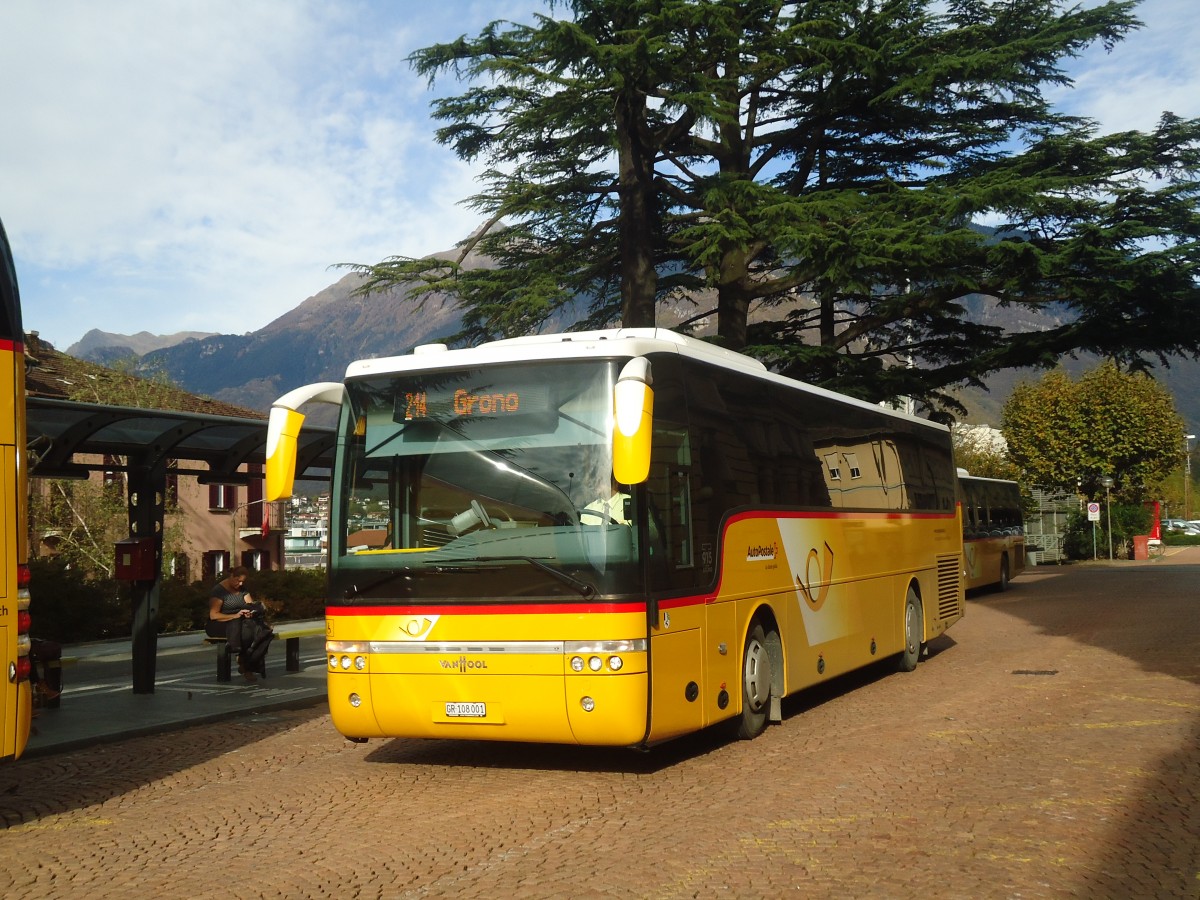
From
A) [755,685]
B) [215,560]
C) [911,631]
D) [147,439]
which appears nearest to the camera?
[755,685]

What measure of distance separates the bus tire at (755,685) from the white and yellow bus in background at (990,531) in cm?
1922

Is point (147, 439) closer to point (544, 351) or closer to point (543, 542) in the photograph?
point (544, 351)

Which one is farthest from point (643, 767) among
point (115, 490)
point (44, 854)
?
point (115, 490)

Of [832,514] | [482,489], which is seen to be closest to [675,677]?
[482,489]

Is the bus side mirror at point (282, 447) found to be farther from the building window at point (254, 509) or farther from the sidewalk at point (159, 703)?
the building window at point (254, 509)

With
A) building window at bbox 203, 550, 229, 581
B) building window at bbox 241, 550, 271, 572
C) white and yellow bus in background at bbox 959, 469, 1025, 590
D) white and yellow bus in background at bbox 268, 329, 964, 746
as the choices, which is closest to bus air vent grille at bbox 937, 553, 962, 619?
white and yellow bus in background at bbox 268, 329, 964, 746

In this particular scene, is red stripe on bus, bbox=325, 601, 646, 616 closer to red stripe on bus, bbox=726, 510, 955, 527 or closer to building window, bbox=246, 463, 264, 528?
red stripe on bus, bbox=726, 510, 955, 527

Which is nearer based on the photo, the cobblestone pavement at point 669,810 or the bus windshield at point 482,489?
the cobblestone pavement at point 669,810

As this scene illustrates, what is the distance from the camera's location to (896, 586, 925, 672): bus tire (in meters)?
15.5

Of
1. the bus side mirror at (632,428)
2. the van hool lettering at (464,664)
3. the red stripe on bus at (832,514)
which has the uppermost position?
the bus side mirror at (632,428)

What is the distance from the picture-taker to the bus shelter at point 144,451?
13.0 metres

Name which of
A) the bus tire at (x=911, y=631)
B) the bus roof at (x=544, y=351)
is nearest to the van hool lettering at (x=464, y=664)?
the bus roof at (x=544, y=351)

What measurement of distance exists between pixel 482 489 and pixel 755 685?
299cm

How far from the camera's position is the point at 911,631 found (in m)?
15.8
